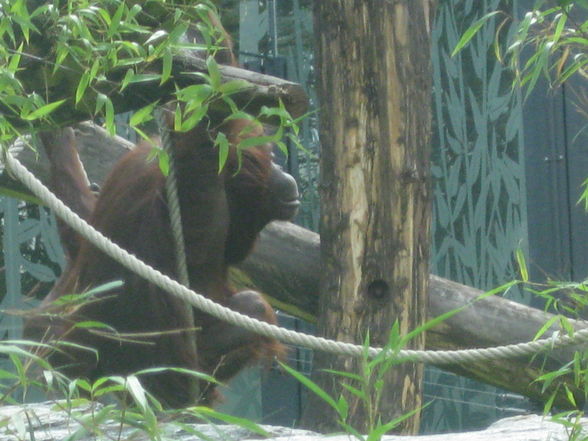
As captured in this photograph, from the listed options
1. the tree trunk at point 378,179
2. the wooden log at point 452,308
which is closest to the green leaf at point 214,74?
the tree trunk at point 378,179

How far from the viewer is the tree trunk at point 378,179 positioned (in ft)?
8.60

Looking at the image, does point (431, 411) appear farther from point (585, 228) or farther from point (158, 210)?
point (158, 210)

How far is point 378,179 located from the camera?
264cm

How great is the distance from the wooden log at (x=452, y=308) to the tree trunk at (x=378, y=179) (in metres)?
0.22

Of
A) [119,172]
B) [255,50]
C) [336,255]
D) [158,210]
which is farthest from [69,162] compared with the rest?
[255,50]

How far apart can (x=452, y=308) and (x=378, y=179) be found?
A: 487 millimetres

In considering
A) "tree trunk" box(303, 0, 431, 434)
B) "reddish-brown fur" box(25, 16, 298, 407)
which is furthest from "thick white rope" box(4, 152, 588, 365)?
"reddish-brown fur" box(25, 16, 298, 407)

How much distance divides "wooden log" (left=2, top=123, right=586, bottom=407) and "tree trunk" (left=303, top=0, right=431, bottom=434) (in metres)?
0.22

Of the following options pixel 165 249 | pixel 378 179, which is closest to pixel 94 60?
pixel 378 179

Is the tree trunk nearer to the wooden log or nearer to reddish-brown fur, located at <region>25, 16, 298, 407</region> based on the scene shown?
the wooden log

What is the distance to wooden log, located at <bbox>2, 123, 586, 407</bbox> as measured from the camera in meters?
2.81

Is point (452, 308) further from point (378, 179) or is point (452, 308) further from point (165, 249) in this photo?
point (165, 249)

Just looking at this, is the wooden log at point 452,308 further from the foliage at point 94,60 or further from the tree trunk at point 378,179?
the foliage at point 94,60

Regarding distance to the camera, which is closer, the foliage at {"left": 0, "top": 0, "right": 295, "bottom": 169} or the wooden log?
the foliage at {"left": 0, "top": 0, "right": 295, "bottom": 169}
